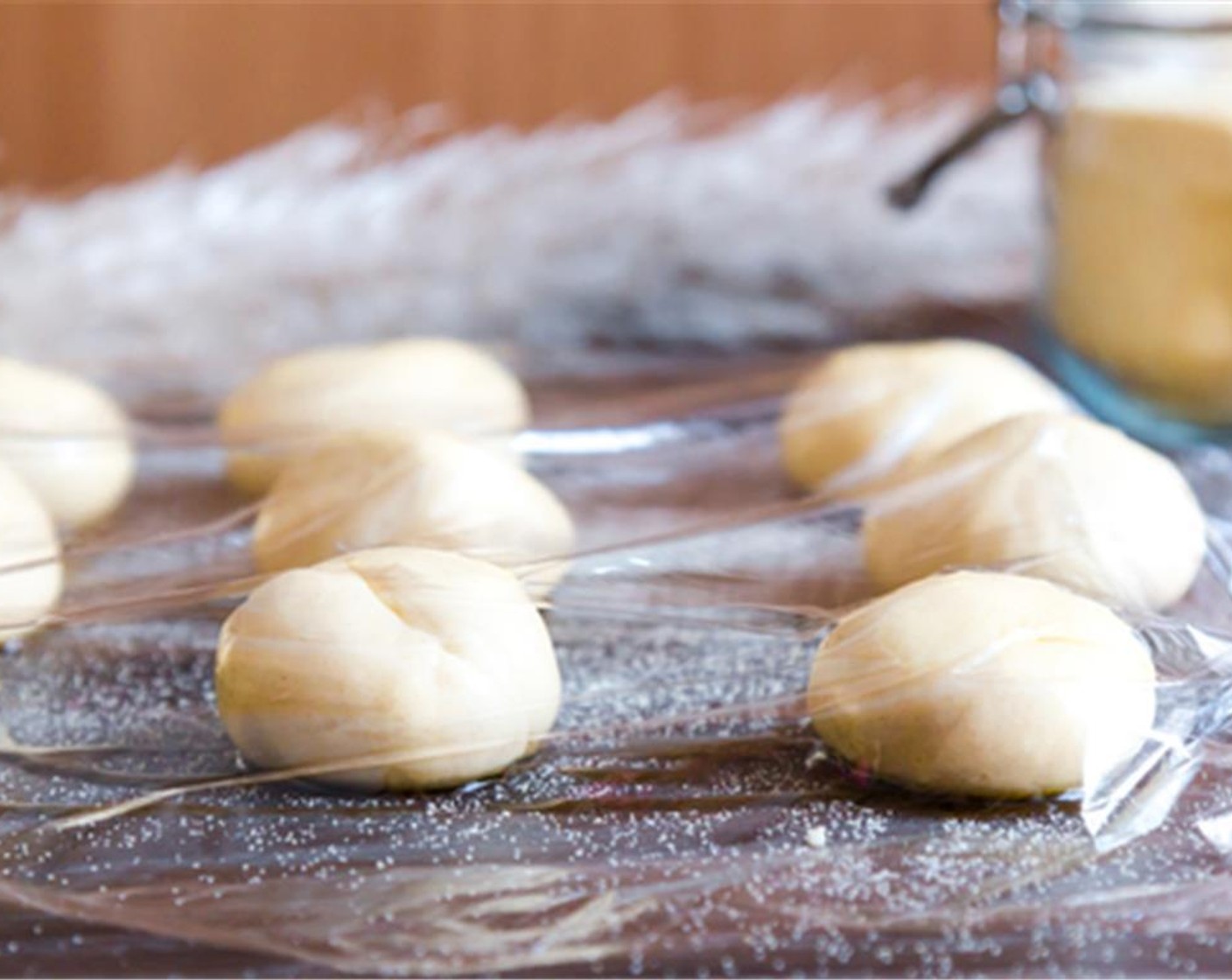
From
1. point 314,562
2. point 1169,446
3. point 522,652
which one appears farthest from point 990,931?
point 1169,446

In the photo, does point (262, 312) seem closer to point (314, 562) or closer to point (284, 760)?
point (314, 562)

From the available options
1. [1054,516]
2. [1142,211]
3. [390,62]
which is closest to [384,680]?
[1054,516]

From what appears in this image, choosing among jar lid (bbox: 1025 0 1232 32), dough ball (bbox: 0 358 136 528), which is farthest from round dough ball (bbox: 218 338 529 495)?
jar lid (bbox: 1025 0 1232 32)

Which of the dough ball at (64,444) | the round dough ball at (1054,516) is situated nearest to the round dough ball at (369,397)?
the dough ball at (64,444)

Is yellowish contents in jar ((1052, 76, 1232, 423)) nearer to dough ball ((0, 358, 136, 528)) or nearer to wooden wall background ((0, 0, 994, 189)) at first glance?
dough ball ((0, 358, 136, 528))

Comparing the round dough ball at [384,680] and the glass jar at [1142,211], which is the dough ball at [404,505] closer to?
the round dough ball at [384,680]

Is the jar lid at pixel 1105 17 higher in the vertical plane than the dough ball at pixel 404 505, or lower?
higher
